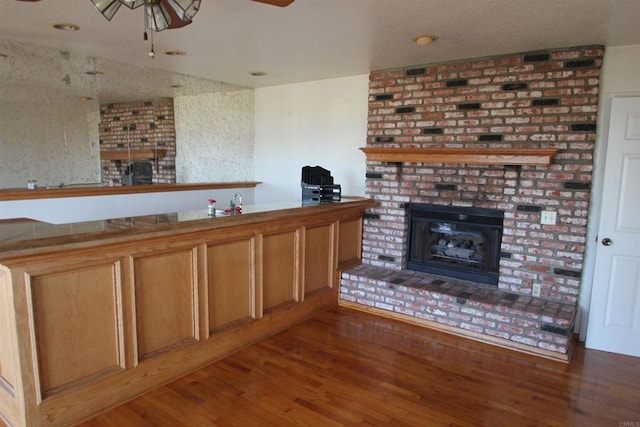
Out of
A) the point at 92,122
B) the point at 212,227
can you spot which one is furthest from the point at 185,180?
the point at 212,227

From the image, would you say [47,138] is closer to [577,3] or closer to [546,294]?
[577,3]

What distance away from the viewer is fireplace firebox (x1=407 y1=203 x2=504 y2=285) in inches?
149

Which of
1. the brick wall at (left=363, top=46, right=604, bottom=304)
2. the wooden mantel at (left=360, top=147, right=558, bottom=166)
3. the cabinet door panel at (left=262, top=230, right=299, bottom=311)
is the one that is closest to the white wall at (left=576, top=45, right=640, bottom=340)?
the brick wall at (left=363, top=46, right=604, bottom=304)

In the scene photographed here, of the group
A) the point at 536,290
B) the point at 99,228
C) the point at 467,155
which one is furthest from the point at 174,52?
the point at 536,290

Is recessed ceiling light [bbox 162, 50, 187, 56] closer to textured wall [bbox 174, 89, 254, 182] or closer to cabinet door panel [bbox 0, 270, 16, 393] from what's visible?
textured wall [bbox 174, 89, 254, 182]

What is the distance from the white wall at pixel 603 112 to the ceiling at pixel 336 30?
0.46 ft

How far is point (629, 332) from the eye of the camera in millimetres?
3172

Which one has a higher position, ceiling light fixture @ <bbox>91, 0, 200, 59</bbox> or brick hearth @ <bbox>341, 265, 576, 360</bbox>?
ceiling light fixture @ <bbox>91, 0, 200, 59</bbox>

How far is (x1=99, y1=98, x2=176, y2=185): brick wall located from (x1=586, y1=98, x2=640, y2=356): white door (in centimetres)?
451

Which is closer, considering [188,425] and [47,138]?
[188,425]

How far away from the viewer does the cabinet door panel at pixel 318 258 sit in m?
3.70

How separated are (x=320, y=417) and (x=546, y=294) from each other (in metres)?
2.31

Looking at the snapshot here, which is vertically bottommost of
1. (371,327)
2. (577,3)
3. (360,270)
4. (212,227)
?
(371,327)

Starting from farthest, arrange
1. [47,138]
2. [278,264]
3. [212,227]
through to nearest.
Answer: [47,138] → [278,264] → [212,227]
